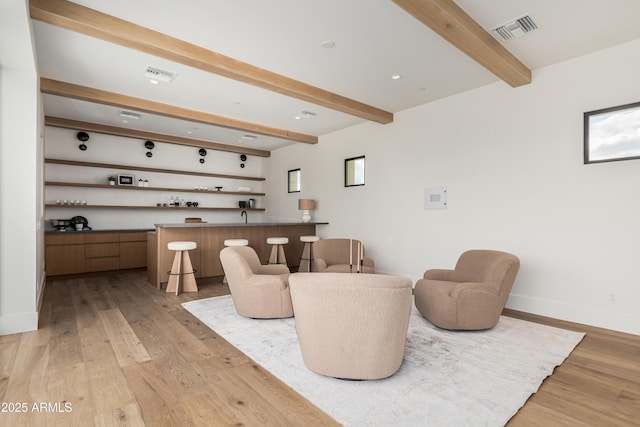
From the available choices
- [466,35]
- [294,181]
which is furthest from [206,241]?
[466,35]

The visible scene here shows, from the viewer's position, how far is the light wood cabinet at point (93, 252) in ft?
19.0

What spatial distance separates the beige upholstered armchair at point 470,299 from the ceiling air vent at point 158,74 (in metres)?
3.95

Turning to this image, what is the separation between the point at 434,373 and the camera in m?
2.48

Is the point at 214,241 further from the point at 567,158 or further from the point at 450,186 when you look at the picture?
the point at 567,158

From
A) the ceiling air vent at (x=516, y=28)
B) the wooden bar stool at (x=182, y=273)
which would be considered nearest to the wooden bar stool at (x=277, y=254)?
the wooden bar stool at (x=182, y=273)

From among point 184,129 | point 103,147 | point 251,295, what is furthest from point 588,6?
point 103,147

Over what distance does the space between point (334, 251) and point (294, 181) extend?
3.25m

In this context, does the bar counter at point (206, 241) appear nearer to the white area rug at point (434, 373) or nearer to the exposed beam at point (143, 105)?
the exposed beam at point (143, 105)

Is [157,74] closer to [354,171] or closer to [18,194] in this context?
[18,194]

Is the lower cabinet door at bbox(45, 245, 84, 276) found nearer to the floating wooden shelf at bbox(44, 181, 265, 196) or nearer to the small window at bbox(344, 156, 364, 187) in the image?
the floating wooden shelf at bbox(44, 181, 265, 196)

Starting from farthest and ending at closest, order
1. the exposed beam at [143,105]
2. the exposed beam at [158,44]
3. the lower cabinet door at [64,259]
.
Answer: the lower cabinet door at [64,259] → the exposed beam at [143,105] → the exposed beam at [158,44]

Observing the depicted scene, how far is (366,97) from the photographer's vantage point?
5.02 meters

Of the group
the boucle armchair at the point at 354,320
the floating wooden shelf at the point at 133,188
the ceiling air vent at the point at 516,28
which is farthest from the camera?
the floating wooden shelf at the point at 133,188

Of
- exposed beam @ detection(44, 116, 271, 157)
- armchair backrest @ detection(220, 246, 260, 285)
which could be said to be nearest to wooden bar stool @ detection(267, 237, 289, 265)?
armchair backrest @ detection(220, 246, 260, 285)
